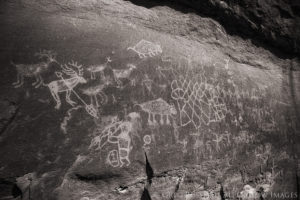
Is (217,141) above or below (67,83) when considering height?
below

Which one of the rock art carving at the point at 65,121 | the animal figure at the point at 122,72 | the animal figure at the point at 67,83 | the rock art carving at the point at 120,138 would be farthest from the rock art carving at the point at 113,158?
the animal figure at the point at 122,72

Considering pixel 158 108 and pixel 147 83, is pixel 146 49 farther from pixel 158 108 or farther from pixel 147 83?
pixel 158 108

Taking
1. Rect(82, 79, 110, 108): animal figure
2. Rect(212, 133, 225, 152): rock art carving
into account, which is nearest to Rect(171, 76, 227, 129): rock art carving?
Rect(212, 133, 225, 152): rock art carving

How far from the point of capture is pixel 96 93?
212 cm

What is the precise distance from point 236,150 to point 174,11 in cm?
181

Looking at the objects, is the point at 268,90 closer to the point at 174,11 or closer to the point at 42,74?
the point at 174,11

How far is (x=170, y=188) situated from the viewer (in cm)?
237

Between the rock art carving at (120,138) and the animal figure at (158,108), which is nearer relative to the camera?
the rock art carving at (120,138)

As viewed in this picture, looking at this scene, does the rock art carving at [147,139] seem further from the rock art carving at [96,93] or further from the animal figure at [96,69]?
the animal figure at [96,69]

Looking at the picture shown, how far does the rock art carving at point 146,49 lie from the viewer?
2506mm

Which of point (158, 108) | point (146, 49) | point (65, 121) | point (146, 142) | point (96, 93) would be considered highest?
point (146, 49)

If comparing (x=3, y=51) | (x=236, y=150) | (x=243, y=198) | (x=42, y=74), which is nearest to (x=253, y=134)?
(x=236, y=150)

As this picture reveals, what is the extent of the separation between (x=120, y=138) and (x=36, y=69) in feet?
2.82

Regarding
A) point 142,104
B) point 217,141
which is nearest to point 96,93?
point 142,104
